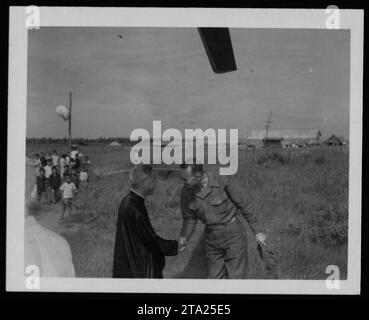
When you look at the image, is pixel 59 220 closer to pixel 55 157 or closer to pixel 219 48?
pixel 55 157

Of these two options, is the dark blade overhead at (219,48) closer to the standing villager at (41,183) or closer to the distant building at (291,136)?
the distant building at (291,136)

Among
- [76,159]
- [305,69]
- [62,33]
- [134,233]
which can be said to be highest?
[62,33]

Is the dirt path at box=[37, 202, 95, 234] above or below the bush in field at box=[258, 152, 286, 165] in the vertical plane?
below

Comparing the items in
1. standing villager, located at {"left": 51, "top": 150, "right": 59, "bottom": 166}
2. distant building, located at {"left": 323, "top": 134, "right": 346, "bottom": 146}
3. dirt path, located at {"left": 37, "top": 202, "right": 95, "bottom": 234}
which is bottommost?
dirt path, located at {"left": 37, "top": 202, "right": 95, "bottom": 234}

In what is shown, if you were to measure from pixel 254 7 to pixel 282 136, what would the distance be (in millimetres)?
882

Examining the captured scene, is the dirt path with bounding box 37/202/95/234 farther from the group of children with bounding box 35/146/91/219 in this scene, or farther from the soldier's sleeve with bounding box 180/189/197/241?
the soldier's sleeve with bounding box 180/189/197/241

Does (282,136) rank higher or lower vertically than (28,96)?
lower

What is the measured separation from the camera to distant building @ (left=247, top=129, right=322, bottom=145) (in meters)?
2.99

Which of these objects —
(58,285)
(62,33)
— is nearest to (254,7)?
(62,33)

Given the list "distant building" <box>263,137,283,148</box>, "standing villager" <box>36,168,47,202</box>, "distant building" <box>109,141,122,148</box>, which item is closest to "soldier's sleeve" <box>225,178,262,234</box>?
"distant building" <box>263,137,283,148</box>

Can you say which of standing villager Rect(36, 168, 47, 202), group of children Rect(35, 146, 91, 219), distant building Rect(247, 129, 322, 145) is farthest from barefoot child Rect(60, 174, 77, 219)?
distant building Rect(247, 129, 322, 145)

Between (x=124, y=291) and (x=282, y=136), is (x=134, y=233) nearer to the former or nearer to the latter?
(x=124, y=291)

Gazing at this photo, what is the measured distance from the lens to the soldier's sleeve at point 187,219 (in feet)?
9.75
